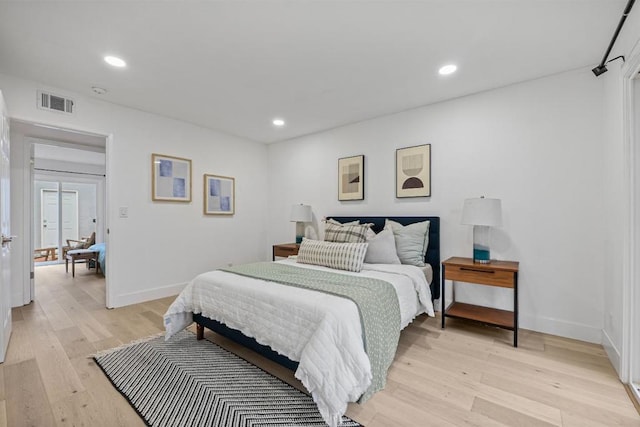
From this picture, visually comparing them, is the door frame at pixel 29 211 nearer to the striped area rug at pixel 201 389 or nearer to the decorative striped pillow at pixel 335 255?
the striped area rug at pixel 201 389

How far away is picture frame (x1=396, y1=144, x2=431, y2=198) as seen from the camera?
340 cm

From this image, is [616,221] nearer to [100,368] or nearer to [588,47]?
[588,47]

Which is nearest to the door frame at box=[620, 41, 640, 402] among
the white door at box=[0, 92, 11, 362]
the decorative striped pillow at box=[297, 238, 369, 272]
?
the decorative striped pillow at box=[297, 238, 369, 272]

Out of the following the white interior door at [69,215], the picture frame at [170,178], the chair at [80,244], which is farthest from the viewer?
the white interior door at [69,215]

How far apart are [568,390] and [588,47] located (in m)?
2.58

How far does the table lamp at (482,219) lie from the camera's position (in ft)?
8.63

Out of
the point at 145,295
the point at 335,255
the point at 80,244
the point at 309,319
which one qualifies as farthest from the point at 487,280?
the point at 80,244

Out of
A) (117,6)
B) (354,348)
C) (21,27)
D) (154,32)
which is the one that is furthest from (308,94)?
(354,348)

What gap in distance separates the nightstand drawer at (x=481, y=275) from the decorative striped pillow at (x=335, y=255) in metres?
0.88

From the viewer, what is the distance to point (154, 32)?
208 cm

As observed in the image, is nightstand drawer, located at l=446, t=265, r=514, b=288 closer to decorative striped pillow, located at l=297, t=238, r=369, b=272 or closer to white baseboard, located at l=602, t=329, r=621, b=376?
white baseboard, located at l=602, t=329, r=621, b=376

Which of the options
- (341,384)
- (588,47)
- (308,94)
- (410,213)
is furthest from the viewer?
(410,213)

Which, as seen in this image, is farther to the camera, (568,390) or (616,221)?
(616,221)

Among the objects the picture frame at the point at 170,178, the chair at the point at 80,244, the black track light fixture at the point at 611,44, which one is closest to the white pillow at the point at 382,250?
the black track light fixture at the point at 611,44
